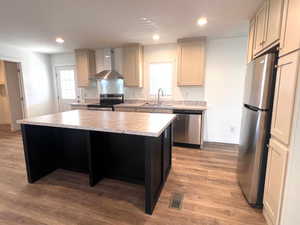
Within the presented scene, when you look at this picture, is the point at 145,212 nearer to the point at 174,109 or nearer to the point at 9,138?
the point at 174,109

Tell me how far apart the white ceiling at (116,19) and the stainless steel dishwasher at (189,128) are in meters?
1.73

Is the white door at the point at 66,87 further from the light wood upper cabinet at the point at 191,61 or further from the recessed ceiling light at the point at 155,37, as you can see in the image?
the light wood upper cabinet at the point at 191,61

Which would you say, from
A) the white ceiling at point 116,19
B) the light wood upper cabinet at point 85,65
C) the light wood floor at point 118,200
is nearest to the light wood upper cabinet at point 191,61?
the white ceiling at point 116,19

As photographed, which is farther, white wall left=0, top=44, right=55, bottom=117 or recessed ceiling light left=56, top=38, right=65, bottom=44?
white wall left=0, top=44, right=55, bottom=117

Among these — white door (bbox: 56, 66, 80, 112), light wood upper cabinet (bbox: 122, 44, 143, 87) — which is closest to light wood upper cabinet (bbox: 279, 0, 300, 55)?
light wood upper cabinet (bbox: 122, 44, 143, 87)

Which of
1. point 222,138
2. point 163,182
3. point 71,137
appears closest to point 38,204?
point 71,137

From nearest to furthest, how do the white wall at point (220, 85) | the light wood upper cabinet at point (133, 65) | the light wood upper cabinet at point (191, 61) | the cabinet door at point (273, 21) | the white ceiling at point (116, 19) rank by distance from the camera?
the cabinet door at point (273, 21) → the white ceiling at point (116, 19) → the light wood upper cabinet at point (191, 61) → the white wall at point (220, 85) → the light wood upper cabinet at point (133, 65)

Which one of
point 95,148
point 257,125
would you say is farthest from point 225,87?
point 95,148

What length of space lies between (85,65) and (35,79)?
1.86 meters

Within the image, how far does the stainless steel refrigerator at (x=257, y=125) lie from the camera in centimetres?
163

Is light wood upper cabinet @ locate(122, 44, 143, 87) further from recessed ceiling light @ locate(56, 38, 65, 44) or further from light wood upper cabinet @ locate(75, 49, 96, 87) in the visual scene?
recessed ceiling light @ locate(56, 38, 65, 44)

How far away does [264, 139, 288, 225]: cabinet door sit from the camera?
1.40 m

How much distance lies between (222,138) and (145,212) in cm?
298

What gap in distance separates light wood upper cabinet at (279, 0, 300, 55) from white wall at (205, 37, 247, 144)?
91.6 inches
